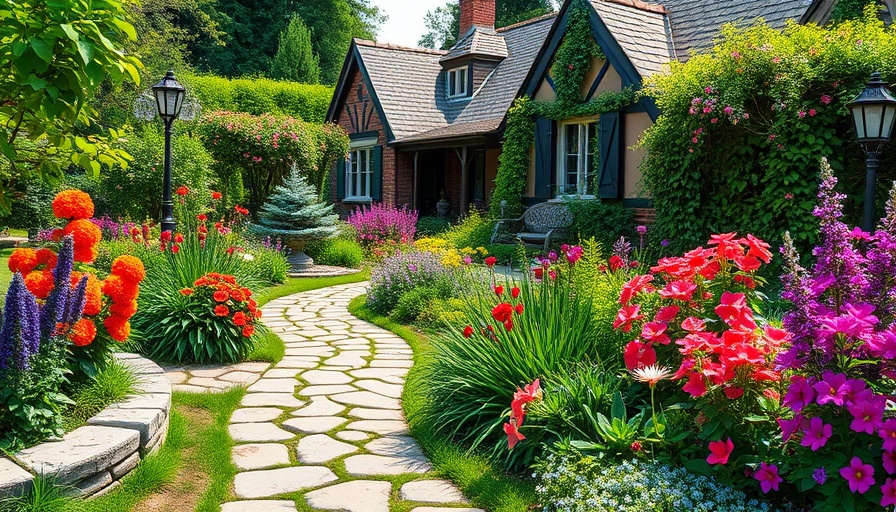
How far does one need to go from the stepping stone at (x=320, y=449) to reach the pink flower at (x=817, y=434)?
2291 millimetres

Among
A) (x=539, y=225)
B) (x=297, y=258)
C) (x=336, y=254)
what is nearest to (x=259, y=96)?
(x=336, y=254)

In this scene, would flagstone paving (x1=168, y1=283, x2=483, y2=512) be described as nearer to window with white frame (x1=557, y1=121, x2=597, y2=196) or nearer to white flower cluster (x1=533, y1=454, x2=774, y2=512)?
white flower cluster (x1=533, y1=454, x2=774, y2=512)

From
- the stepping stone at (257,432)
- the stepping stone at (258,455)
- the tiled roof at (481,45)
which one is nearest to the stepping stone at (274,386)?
the stepping stone at (257,432)

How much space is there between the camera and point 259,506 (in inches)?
123

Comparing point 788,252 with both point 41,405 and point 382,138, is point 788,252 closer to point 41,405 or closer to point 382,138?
point 41,405

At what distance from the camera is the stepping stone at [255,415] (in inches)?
171

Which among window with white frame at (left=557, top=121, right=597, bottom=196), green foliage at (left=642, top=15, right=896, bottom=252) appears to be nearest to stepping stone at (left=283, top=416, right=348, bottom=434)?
green foliage at (left=642, top=15, right=896, bottom=252)

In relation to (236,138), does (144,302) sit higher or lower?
lower

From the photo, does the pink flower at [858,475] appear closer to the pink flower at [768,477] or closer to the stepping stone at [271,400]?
the pink flower at [768,477]

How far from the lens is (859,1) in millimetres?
9836

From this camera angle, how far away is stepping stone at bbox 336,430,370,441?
4.07 meters

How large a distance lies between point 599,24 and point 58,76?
11.4 metres

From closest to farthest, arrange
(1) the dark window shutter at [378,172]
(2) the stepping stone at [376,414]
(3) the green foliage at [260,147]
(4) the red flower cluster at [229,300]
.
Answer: (2) the stepping stone at [376,414] → (4) the red flower cluster at [229,300] → (3) the green foliage at [260,147] → (1) the dark window shutter at [378,172]

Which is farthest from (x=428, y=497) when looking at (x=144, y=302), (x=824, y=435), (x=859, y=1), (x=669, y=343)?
(x=859, y=1)
